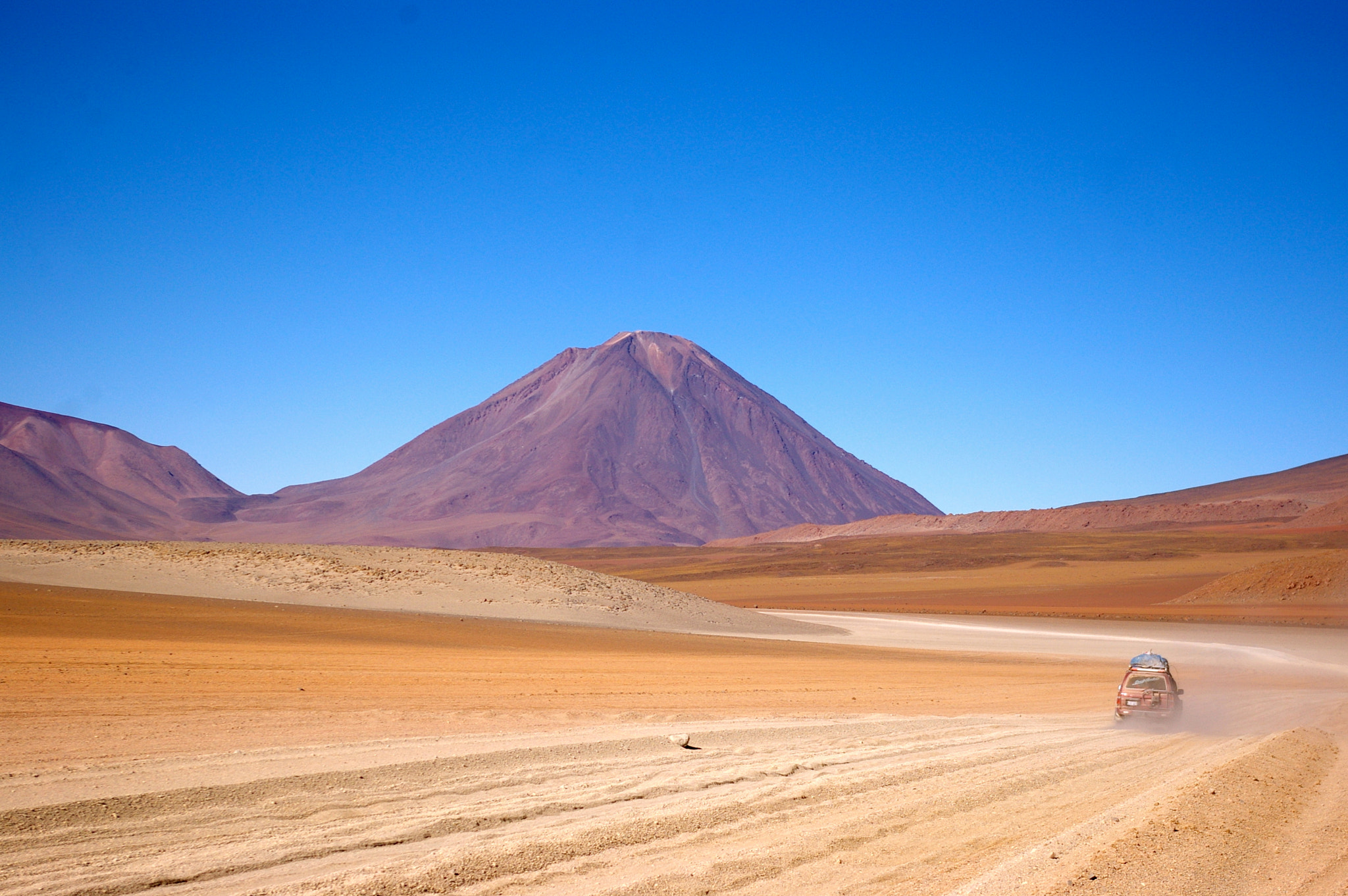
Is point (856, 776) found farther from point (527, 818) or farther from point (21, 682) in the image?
point (21, 682)

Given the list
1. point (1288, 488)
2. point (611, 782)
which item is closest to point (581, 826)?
point (611, 782)

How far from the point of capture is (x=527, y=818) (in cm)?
781

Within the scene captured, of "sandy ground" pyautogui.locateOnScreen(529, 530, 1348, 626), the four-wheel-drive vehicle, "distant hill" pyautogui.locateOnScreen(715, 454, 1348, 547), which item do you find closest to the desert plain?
the four-wheel-drive vehicle

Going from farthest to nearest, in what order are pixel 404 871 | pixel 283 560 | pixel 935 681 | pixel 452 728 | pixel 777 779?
pixel 283 560
pixel 935 681
pixel 452 728
pixel 777 779
pixel 404 871

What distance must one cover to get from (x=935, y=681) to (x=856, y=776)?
44.1ft

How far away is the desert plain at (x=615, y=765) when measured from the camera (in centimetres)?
648

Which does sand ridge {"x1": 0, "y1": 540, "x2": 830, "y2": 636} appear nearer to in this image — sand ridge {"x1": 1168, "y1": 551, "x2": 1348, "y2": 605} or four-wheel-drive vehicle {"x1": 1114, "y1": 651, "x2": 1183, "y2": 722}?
four-wheel-drive vehicle {"x1": 1114, "y1": 651, "x2": 1183, "y2": 722}

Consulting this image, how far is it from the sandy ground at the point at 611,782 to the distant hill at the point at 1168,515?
363ft

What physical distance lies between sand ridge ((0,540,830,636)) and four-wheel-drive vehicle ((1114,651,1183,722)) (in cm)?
2268

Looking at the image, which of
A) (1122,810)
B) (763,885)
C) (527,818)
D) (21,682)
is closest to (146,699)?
(21,682)

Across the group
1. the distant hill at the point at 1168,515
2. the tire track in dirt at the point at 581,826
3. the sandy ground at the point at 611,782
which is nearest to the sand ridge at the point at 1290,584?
the sandy ground at the point at 611,782

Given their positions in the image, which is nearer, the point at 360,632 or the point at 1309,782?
the point at 1309,782

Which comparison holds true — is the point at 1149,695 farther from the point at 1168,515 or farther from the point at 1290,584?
the point at 1168,515

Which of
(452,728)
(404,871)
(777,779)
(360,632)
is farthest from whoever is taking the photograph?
(360,632)
